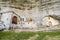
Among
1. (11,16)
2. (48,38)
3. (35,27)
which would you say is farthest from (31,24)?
(48,38)

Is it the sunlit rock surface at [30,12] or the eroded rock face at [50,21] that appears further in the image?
the sunlit rock surface at [30,12]

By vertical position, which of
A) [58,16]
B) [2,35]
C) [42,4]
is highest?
[42,4]

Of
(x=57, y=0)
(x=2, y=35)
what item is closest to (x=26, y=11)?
(x=57, y=0)

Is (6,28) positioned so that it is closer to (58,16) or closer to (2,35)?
(2,35)

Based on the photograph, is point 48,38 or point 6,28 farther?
point 6,28

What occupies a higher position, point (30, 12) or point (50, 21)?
point (30, 12)

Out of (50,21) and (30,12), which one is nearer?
(50,21)

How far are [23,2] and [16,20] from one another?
226cm

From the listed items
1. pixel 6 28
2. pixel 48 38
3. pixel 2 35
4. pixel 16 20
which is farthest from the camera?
pixel 16 20

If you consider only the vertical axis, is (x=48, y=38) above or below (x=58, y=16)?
below

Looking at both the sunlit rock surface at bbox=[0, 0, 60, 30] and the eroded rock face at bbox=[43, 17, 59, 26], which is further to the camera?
the sunlit rock surface at bbox=[0, 0, 60, 30]

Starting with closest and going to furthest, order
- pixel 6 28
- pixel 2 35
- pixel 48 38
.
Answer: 1. pixel 48 38
2. pixel 2 35
3. pixel 6 28

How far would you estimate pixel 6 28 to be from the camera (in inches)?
712

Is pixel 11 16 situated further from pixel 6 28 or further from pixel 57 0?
pixel 57 0
